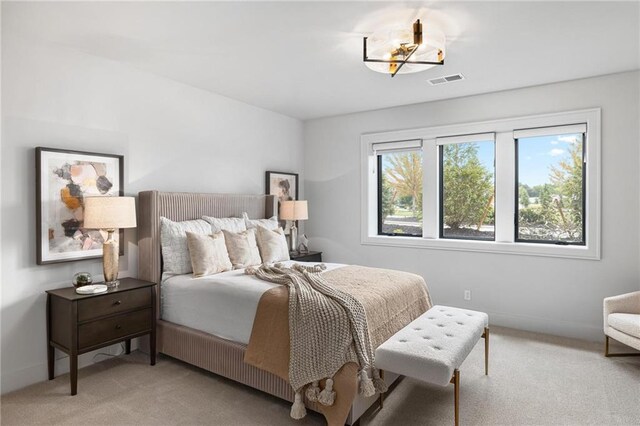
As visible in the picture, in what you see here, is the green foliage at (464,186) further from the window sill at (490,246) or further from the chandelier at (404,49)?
the chandelier at (404,49)

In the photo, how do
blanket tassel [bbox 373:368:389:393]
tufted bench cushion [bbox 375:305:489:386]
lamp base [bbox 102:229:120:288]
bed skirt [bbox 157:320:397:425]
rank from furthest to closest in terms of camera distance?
lamp base [bbox 102:229:120:288]
bed skirt [bbox 157:320:397:425]
blanket tassel [bbox 373:368:389:393]
tufted bench cushion [bbox 375:305:489:386]

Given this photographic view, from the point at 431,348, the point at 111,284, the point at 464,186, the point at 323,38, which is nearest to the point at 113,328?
the point at 111,284

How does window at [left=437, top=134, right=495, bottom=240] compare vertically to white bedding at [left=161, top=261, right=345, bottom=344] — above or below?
above

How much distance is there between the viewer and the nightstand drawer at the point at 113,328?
277cm

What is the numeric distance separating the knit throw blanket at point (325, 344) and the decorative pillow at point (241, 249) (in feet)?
4.17

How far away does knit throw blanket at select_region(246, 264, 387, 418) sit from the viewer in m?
2.25

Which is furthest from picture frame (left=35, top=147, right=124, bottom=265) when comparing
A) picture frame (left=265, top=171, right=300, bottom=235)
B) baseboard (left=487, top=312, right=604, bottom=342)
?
baseboard (left=487, top=312, right=604, bottom=342)

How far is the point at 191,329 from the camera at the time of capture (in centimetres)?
314

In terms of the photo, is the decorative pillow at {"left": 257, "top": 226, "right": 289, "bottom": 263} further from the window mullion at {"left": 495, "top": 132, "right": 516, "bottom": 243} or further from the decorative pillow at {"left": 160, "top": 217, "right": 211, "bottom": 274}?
the window mullion at {"left": 495, "top": 132, "right": 516, "bottom": 243}

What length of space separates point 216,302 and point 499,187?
3.37 m

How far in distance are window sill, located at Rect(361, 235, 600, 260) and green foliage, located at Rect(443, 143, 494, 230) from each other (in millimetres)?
303

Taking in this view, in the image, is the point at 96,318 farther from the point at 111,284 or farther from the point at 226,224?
the point at 226,224

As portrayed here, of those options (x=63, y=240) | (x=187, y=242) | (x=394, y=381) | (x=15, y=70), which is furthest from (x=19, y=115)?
(x=394, y=381)

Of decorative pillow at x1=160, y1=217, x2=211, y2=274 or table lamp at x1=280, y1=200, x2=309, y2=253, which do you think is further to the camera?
table lamp at x1=280, y1=200, x2=309, y2=253
